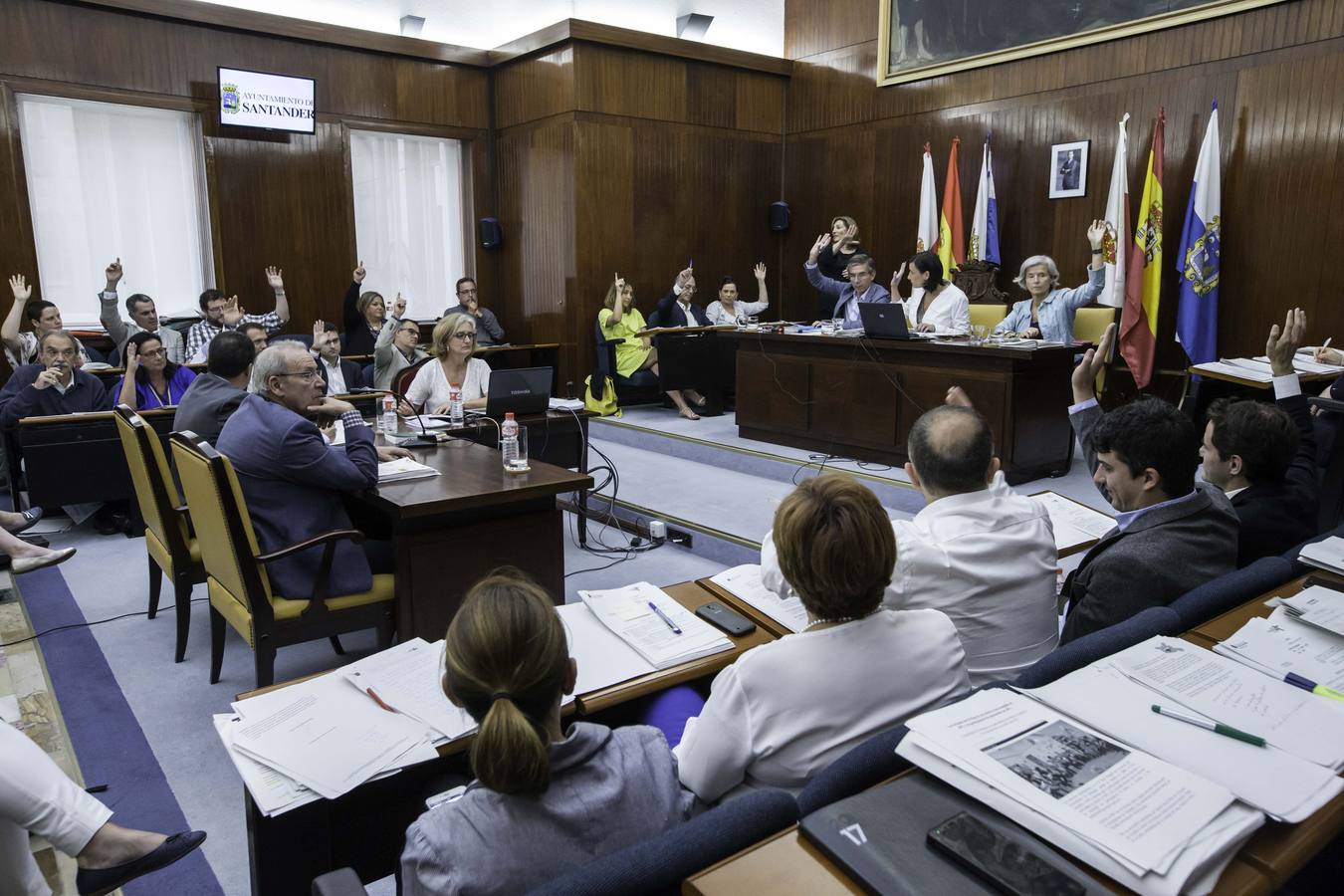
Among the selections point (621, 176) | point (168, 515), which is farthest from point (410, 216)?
point (168, 515)

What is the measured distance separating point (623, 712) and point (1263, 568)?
1.40 m

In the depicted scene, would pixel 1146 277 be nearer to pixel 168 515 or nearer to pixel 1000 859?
pixel 168 515

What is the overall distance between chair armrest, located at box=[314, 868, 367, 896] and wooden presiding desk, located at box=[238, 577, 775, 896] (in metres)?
0.19

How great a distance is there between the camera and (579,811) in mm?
1100

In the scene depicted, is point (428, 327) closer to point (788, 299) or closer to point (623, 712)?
point (788, 299)

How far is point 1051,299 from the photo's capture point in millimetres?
5660

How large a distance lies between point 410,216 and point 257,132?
4.99 feet

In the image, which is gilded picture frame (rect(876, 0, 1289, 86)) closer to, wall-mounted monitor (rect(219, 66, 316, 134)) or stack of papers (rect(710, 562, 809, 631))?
wall-mounted monitor (rect(219, 66, 316, 134))

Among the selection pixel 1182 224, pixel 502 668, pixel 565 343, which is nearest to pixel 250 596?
pixel 502 668

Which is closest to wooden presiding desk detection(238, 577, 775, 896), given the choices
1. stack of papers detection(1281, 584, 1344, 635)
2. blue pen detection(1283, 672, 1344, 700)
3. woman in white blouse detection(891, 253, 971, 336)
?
blue pen detection(1283, 672, 1344, 700)

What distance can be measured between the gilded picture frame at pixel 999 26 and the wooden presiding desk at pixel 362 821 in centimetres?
640

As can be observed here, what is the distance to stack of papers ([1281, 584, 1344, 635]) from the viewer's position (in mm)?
1601

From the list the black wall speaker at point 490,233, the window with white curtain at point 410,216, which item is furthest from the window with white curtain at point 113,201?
the black wall speaker at point 490,233

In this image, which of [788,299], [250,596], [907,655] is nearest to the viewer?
[907,655]
